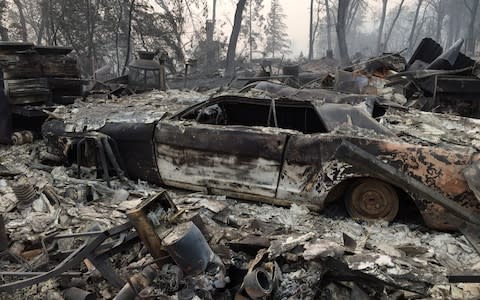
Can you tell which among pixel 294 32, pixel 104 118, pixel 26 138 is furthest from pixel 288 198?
pixel 294 32

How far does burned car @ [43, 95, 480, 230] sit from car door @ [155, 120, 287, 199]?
0.01 m

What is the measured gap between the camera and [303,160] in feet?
13.5

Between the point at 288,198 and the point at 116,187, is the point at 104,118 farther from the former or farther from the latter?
the point at 288,198

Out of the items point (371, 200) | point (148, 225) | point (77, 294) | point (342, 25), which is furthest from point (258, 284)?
point (342, 25)

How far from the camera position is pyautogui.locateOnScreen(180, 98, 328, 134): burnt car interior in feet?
16.1

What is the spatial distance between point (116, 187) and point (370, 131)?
3014 mm

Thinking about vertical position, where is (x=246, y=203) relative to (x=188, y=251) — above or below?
below

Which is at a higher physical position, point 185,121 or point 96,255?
point 185,121

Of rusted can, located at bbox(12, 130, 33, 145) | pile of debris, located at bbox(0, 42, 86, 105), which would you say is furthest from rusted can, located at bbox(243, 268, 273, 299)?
pile of debris, located at bbox(0, 42, 86, 105)

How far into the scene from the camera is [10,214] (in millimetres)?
4238

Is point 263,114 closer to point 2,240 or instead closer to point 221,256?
point 221,256

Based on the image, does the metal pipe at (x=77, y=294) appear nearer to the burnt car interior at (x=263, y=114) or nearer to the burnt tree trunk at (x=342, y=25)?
the burnt car interior at (x=263, y=114)

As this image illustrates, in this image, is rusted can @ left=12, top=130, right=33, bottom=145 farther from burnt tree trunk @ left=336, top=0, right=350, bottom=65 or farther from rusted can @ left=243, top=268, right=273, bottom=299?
burnt tree trunk @ left=336, top=0, right=350, bottom=65

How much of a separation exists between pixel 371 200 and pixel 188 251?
2075 millimetres
